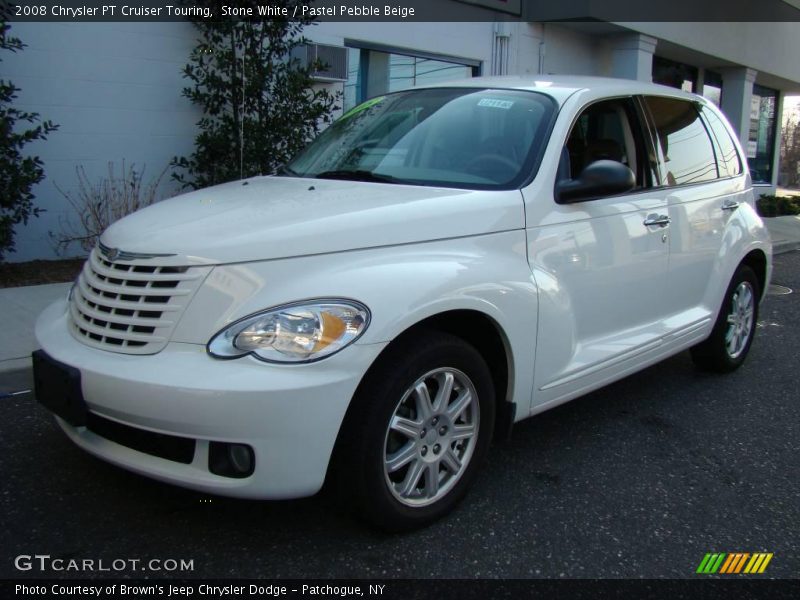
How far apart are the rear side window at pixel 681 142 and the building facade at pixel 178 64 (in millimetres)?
1270

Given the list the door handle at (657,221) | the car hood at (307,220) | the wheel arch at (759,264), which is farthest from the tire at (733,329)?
the car hood at (307,220)

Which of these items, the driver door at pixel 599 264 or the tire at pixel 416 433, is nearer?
the tire at pixel 416 433

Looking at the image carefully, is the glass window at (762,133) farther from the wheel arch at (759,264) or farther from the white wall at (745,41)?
the wheel arch at (759,264)

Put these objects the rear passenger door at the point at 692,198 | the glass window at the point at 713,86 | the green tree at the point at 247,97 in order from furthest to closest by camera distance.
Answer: the glass window at the point at 713,86 → the green tree at the point at 247,97 → the rear passenger door at the point at 692,198

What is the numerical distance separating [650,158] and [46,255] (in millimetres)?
5970

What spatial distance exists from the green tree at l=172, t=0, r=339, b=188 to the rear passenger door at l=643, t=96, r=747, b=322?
178 inches

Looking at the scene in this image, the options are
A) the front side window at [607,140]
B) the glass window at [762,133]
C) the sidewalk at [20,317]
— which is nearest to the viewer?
the front side window at [607,140]

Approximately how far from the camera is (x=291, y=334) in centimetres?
257

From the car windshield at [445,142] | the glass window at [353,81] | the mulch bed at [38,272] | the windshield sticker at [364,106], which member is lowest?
the mulch bed at [38,272]

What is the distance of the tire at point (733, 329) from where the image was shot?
502cm

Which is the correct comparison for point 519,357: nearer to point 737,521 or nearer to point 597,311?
point 597,311

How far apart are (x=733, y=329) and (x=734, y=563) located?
258 centimetres

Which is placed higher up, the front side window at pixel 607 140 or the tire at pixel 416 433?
the front side window at pixel 607 140

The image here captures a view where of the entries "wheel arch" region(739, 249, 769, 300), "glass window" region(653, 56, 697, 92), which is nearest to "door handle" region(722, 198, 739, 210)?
"wheel arch" region(739, 249, 769, 300)
